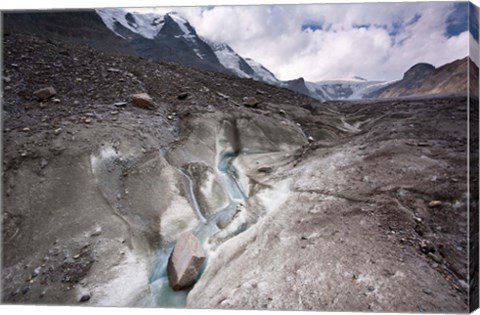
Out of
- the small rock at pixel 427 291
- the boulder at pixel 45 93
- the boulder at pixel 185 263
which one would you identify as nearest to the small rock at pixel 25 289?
the boulder at pixel 185 263

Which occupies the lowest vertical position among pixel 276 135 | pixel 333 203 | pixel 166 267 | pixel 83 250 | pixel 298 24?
pixel 166 267

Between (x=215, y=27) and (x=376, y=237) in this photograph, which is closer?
(x=376, y=237)

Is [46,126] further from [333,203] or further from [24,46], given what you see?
[333,203]

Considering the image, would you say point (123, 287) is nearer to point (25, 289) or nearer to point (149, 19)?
point (25, 289)

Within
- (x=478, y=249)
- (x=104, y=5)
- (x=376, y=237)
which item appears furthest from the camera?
(x=104, y=5)

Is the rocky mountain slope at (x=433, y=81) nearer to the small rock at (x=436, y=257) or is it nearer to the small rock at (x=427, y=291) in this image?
the small rock at (x=436, y=257)

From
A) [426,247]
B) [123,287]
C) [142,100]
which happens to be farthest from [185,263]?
[142,100]

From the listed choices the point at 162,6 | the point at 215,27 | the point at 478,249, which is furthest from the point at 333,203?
the point at 162,6

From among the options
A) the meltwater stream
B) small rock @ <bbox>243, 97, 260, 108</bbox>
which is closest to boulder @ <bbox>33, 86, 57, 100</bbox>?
the meltwater stream
